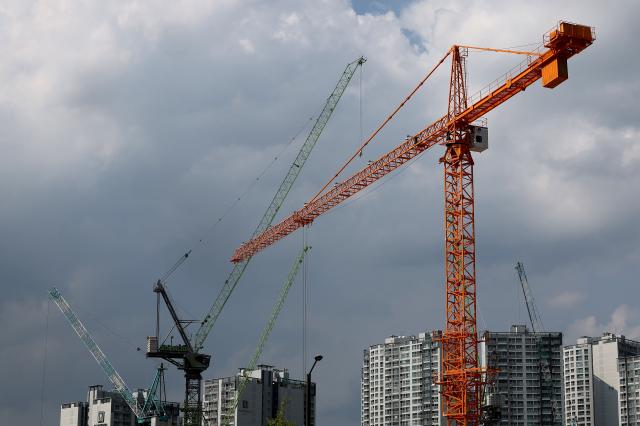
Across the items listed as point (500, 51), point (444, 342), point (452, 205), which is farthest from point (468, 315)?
point (500, 51)

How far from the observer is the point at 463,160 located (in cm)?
16025

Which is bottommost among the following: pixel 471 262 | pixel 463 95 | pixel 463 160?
pixel 471 262

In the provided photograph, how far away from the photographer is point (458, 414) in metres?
150

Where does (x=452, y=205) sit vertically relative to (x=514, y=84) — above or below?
below

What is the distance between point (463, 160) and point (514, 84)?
18.0 metres

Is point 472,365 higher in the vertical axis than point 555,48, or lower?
lower

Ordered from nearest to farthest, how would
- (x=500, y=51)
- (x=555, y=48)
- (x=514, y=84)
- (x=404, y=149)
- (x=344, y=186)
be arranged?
(x=555, y=48) < (x=514, y=84) < (x=500, y=51) < (x=404, y=149) < (x=344, y=186)

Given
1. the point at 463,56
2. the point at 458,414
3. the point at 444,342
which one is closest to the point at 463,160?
the point at 463,56

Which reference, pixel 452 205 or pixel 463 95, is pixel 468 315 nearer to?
pixel 452 205

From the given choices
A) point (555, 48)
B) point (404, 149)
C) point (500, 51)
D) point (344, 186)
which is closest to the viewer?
point (555, 48)

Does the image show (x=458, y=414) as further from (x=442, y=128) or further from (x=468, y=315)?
(x=442, y=128)

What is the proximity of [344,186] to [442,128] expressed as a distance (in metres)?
33.5

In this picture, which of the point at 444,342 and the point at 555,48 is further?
the point at 444,342

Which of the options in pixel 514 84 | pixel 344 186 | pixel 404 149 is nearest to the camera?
pixel 514 84
